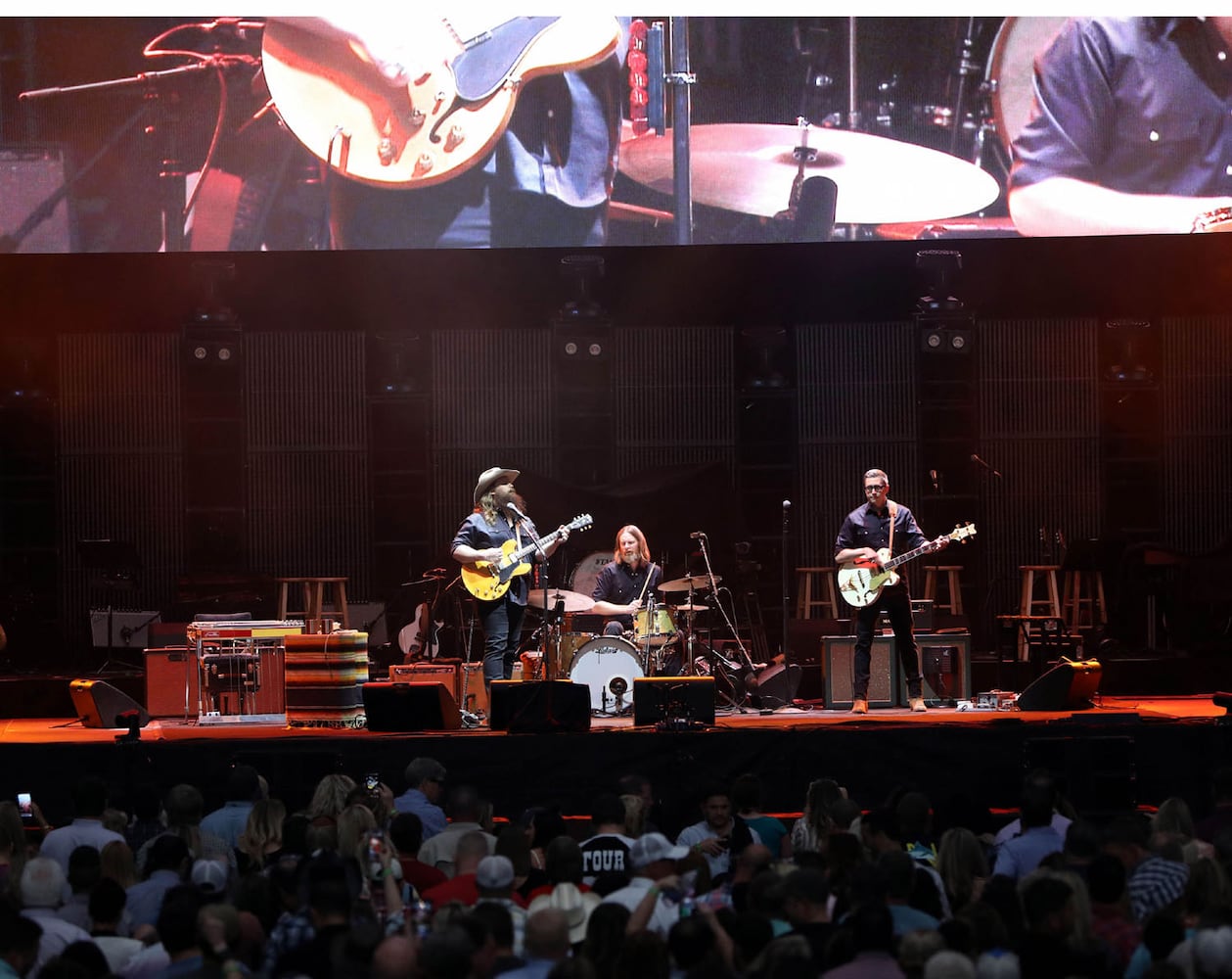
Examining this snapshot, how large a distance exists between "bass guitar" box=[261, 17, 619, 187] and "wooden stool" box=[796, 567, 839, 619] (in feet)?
18.8

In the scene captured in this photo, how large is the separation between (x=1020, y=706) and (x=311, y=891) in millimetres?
8300

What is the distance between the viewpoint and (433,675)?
12.5 metres

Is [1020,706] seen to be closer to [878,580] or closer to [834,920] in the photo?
[878,580]

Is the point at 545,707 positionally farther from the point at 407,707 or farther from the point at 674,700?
the point at 407,707

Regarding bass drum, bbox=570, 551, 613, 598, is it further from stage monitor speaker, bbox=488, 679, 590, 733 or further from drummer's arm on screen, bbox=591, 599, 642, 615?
stage monitor speaker, bbox=488, 679, 590, 733

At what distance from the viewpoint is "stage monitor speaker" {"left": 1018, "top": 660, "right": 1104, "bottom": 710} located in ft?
39.9

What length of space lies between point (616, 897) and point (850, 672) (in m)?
8.33

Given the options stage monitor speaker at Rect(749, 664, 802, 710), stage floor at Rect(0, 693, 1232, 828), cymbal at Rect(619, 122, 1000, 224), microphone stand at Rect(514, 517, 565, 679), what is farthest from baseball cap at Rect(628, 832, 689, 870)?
cymbal at Rect(619, 122, 1000, 224)

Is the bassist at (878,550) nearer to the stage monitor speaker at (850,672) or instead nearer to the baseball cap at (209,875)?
the stage monitor speaker at (850,672)

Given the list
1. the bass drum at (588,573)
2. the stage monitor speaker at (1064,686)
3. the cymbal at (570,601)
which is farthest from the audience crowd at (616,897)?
the bass drum at (588,573)

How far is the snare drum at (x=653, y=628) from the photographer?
43.1 ft

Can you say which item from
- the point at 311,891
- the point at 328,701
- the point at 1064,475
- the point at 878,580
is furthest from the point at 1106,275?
the point at 311,891

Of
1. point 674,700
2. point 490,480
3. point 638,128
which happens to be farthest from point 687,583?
point 638,128

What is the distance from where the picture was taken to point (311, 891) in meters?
5.30
